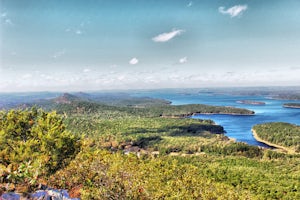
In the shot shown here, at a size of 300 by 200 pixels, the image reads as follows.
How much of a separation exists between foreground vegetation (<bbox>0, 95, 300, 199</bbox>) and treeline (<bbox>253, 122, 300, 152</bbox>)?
14.0 m

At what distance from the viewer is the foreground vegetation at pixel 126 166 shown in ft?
38.2

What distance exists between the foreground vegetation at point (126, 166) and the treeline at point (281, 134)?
1401 cm

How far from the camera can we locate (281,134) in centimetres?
8162

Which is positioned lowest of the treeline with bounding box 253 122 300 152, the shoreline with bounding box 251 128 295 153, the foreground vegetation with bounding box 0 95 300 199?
the shoreline with bounding box 251 128 295 153

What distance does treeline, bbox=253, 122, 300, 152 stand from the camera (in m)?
73.0

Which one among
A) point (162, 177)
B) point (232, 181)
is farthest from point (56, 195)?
point (232, 181)

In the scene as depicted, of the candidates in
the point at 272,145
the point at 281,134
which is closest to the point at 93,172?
the point at 272,145

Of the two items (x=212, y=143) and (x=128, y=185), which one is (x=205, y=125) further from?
(x=128, y=185)

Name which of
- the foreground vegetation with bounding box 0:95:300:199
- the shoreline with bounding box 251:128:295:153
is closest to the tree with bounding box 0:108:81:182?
the foreground vegetation with bounding box 0:95:300:199

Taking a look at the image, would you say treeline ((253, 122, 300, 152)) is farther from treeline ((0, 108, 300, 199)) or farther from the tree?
the tree

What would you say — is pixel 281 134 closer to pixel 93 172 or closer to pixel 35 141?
pixel 93 172

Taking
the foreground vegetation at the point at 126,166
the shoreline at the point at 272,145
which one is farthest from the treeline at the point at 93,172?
the shoreline at the point at 272,145

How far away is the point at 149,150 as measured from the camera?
2746 inches

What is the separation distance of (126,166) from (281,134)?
78013mm
